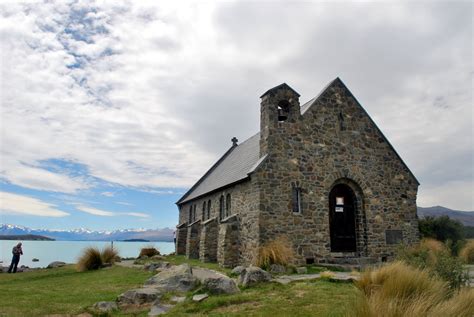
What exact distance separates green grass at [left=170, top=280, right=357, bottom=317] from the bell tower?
8142 mm

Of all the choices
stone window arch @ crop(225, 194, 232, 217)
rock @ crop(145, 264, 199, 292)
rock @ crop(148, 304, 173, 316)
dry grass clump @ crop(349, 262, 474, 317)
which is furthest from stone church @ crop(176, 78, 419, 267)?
dry grass clump @ crop(349, 262, 474, 317)

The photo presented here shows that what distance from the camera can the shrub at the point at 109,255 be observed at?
20.3 meters

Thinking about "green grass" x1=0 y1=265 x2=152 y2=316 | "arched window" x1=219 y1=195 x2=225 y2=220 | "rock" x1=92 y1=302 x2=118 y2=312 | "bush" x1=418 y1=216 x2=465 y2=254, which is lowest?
"green grass" x1=0 y1=265 x2=152 y2=316

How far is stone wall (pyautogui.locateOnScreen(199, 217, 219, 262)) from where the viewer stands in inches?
815

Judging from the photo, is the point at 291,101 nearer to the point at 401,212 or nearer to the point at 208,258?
the point at 401,212

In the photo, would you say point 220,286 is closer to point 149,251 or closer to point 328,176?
point 328,176

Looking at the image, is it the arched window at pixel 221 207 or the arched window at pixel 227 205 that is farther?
the arched window at pixel 221 207

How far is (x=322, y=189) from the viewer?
1723 centimetres

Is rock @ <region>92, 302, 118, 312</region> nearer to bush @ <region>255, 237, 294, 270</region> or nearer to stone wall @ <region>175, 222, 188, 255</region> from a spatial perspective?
bush @ <region>255, 237, 294, 270</region>

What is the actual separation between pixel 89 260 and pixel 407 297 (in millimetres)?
17369

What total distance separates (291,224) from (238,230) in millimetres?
2995

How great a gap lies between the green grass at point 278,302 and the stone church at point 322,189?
5914mm

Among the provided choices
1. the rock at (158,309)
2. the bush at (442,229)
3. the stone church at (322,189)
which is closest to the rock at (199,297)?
the rock at (158,309)

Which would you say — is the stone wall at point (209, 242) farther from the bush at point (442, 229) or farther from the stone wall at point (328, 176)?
the bush at point (442, 229)
